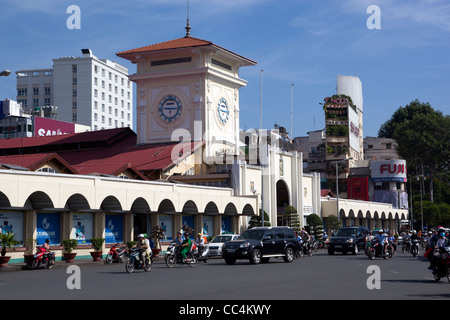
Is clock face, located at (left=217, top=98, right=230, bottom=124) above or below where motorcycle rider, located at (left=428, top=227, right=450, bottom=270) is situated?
above

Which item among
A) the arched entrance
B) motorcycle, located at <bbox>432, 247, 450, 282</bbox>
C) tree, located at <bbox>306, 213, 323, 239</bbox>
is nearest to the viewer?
motorcycle, located at <bbox>432, 247, 450, 282</bbox>

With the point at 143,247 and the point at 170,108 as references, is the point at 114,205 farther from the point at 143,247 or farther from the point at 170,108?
the point at 170,108

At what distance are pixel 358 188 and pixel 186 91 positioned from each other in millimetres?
49703

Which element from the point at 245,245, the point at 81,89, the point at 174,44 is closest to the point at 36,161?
the point at 245,245

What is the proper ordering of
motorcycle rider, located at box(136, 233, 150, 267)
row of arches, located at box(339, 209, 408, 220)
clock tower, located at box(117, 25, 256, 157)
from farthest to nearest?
row of arches, located at box(339, 209, 408, 220)
clock tower, located at box(117, 25, 256, 157)
motorcycle rider, located at box(136, 233, 150, 267)

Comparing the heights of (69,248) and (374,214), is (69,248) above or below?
below

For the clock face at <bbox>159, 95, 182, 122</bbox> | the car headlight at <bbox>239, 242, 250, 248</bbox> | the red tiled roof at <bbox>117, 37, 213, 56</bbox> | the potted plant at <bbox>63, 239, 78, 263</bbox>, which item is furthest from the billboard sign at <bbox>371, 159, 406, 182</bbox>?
the car headlight at <bbox>239, 242, 250, 248</bbox>

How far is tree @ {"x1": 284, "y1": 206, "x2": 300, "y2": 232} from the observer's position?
61.0 m

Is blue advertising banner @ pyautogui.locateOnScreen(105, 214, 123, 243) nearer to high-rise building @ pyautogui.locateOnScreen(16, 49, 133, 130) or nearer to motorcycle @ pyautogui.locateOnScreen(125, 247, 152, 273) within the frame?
motorcycle @ pyautogui.locateOnScreen(125, 247, 152, 273)

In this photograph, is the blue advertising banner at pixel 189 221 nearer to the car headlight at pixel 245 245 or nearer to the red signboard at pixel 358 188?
the car headlight at pixel 245 245

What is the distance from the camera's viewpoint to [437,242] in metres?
21.3

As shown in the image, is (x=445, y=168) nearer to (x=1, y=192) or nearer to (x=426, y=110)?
(x=426, y=110)
